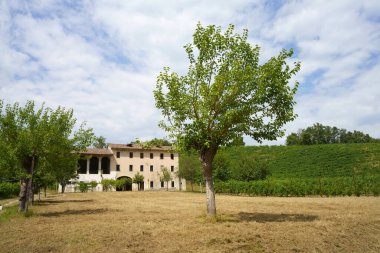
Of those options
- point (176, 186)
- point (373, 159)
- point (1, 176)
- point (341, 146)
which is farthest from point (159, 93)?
point (341, 146)

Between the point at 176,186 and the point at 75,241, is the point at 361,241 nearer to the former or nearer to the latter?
the point at 75,241

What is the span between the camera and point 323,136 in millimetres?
137375

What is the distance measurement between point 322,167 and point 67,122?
2665 inches

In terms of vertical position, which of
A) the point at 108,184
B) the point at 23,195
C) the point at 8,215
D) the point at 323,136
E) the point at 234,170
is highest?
the point at 323,136

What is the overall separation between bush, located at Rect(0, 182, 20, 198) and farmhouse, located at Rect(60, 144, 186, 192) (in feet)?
71.5

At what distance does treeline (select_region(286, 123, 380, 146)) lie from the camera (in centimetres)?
13238

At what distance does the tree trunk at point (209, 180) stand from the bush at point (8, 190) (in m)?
40.5

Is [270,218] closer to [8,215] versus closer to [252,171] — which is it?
[8,215]

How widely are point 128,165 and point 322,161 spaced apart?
48595 millimetres

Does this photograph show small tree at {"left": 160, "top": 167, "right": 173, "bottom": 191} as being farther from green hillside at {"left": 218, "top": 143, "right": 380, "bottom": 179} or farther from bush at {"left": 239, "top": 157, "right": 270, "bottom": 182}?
bush at {"left": 239, "top": 157, "right": 270, "bottom": 182}

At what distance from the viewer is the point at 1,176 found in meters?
23.1

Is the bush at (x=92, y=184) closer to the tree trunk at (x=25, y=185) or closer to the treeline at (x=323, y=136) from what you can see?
the tree trunk at (x=25, y=185)

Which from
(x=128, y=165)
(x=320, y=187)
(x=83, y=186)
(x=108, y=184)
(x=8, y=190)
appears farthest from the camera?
(x=128, y=165)

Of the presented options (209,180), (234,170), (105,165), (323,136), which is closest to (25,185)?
(209,180)
